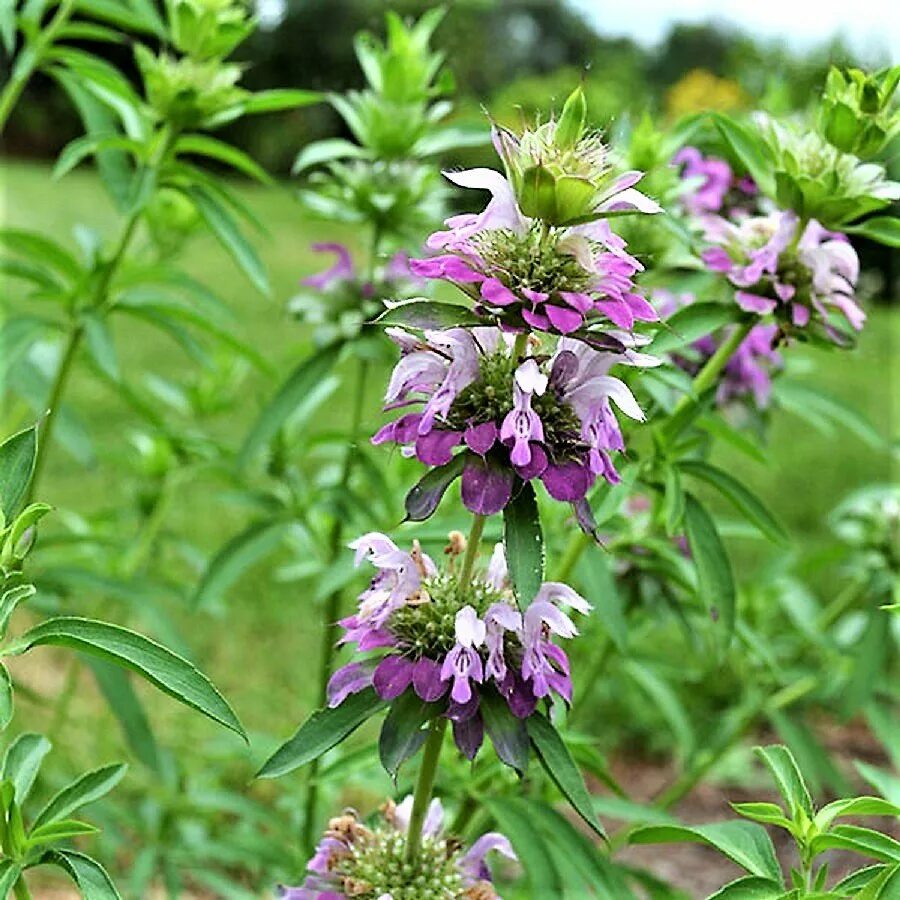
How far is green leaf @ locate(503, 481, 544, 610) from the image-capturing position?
0.88 meters

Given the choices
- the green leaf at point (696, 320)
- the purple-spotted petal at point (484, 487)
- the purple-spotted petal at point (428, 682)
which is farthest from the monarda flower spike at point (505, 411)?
the green leaf at point (696, 320)

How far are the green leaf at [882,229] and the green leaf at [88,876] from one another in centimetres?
85

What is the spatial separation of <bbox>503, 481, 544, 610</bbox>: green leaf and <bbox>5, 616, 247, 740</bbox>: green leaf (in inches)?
8.0

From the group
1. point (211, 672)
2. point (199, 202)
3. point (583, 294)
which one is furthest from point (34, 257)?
point (211, 672)

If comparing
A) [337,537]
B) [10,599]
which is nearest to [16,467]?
[10,599]

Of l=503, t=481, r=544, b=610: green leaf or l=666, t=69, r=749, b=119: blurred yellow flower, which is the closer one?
l=503, t=481, r=544, b=610: green leaf

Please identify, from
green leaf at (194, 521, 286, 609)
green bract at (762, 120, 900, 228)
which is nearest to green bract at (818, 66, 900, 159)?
green bract at (762, 120, 900, 228)

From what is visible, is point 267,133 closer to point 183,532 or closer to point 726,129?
point 183,532

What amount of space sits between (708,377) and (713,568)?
7.6 inches

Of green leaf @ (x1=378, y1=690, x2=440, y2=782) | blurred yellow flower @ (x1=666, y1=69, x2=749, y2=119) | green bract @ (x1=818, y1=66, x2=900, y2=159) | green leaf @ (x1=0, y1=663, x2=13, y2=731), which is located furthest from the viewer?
blurred yellow flower @ (x1=666, y1=69, x2=749, y2=119)

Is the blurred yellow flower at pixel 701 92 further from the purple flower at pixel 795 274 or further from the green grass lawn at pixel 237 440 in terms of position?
the purple flower at pixel 795 274

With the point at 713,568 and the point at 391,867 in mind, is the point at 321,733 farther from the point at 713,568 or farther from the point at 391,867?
the point at 713,568

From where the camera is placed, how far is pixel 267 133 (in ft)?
30.3

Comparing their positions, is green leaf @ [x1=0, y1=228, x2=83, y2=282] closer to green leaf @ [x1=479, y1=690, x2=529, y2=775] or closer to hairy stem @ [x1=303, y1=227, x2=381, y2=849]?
hairy stem @ [x1=303, y1=227, x2=381, y2=849]
